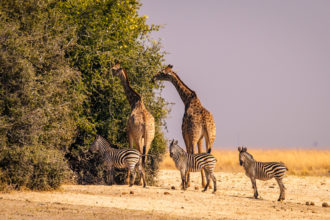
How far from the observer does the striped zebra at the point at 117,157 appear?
53.6ft

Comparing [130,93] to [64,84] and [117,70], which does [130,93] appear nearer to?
[117,70]

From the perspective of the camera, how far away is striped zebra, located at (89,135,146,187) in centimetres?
1633

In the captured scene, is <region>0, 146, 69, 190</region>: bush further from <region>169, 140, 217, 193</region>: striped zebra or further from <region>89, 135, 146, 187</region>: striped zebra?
<region>169, 140, 217, 193</region>: striped zebra

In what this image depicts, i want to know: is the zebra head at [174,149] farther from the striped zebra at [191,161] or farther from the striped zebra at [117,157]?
the striped zebra at [117,157]

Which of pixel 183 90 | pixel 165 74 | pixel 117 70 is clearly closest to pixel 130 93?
pixel 117 70

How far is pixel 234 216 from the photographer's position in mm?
12711

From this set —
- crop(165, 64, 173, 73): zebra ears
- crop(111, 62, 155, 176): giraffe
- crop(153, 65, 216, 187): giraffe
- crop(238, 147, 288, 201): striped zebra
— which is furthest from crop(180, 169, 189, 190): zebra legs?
crop(165, 64, 173, 73): zebra ears

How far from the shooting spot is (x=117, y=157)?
16.6m

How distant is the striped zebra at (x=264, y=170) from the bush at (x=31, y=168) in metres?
5.37

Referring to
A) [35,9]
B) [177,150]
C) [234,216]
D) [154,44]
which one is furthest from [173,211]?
[154,44]

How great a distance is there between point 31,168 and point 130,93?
4803 mm

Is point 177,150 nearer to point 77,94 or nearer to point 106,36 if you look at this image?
point 77,94

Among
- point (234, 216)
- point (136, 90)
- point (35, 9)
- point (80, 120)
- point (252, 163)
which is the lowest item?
point (234, 216)

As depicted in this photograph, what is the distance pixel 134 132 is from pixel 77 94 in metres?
2.15
